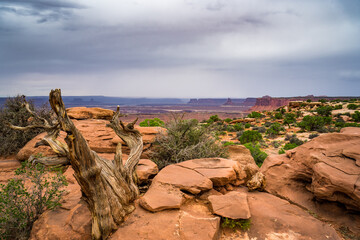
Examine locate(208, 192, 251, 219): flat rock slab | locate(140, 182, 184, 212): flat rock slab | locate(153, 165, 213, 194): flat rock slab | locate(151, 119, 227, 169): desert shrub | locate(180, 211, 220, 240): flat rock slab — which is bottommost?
locate(180, 211, 220, 240): flat rock slab

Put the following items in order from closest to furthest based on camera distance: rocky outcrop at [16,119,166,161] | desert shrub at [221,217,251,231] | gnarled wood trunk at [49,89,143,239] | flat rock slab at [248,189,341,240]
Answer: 1. gnarled wood trunk at [49,89,143,239]
2. flat rock slab at [248,189,341,240]
3. desert shrub at [221,217,251,231]
4. rocky outcrop at [16,119,166,161]

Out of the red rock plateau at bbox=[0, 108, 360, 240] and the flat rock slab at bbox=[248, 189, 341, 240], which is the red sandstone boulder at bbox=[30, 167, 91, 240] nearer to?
the red rock plateau at bbox=[0, 108, 360, 240]

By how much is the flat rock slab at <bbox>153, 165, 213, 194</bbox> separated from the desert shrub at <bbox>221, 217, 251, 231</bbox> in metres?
0.92

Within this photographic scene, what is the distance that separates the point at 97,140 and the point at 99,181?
15.3 feet

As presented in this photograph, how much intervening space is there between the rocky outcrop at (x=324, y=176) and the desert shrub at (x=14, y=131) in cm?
947

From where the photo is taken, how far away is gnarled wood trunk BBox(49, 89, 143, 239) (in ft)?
9.31

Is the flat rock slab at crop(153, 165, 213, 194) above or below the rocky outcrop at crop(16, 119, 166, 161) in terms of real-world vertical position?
below

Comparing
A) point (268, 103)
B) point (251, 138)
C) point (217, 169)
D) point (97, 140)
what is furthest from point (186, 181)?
point (268, 103)

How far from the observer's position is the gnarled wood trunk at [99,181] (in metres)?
2.84

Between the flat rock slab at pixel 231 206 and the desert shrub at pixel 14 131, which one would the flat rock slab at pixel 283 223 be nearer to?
the flat rock slab at pixel 231 206

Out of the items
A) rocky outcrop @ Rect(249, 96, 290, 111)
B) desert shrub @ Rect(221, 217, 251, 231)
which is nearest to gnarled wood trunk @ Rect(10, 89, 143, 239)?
desert shrub @ Rect(221, 217, 251, 231)

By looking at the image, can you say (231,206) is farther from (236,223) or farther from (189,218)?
(189,218)

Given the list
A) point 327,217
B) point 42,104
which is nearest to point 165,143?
point 327,217

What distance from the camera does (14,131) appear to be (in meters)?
8.65
